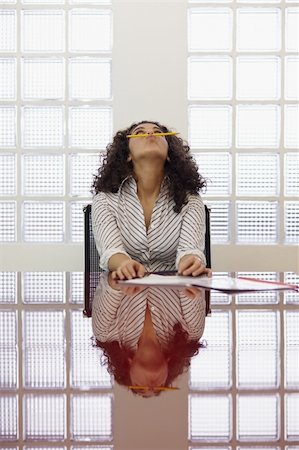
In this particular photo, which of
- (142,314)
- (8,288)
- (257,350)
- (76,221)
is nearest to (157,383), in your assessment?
(257,350)

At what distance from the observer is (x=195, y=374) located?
942 mm

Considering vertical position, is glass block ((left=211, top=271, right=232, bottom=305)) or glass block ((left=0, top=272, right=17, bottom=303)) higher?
glass block ((left=211, top=271, right=232, bottom=305))

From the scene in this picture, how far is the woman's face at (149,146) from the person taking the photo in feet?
9.22

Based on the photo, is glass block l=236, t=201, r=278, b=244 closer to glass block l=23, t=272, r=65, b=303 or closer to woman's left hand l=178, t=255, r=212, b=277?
glass block l=23, t=272, r=65, b=303

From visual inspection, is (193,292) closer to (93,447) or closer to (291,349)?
(291,349)

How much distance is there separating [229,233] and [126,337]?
3698mm

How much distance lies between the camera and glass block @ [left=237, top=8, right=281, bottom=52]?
4.76 m

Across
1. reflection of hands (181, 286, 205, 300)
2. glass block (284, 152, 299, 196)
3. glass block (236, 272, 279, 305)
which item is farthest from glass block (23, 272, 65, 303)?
glass block (284, 152, 299, 196)

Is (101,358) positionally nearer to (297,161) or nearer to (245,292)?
(245,292)

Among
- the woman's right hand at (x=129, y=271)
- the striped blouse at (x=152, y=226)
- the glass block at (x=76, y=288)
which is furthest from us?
the striped blouse at (x=152, y=226)

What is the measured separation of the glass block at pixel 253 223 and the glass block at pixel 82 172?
0.89 m

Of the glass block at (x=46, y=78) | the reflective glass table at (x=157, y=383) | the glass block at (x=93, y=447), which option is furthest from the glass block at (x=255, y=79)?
the glass block at (x=93, y=447)

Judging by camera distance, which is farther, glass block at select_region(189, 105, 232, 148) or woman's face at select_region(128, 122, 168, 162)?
glass block at select_region(189, 105, 232, 148)

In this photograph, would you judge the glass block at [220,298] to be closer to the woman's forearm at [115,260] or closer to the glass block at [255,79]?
the woman's forearm at [115,260]
